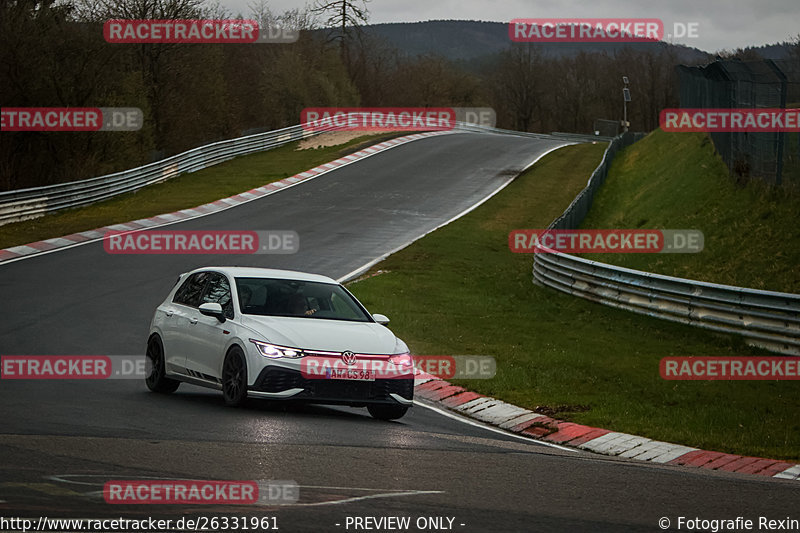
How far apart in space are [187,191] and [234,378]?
29534mm

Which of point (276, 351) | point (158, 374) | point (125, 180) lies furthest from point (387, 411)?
point (125, 180)

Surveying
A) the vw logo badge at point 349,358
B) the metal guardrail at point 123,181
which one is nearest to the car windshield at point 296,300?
the vw logo badge at point 349,358

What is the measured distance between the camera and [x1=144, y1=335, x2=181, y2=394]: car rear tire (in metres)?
13.0

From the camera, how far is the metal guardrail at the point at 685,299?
17.0 m

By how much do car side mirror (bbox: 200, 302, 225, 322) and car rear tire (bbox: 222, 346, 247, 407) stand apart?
496 millimetres

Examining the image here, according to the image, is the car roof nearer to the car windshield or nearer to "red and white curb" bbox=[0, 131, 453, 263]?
the car windshield

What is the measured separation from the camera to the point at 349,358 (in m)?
11.2

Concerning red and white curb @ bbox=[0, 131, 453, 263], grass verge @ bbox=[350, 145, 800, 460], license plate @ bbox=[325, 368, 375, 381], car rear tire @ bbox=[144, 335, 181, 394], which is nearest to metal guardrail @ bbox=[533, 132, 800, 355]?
grass verge @ bbox=[350, 145, 800, 460]

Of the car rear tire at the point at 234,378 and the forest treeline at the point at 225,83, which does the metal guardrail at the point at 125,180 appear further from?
the car rear tire at the point at 234,378

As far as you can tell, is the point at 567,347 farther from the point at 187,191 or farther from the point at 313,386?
the point at 187,191

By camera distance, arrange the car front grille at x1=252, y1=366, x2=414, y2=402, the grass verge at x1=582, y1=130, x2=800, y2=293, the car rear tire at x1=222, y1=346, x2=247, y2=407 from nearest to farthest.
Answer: the car front grille at x1=252, y1=366, x2=414, y2=402
the car rear tire at x1=222, y1=346, x2=247, y2=407
the grass verge at x1=582, y1=130, x2=800, y2=293

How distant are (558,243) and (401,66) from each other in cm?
9912

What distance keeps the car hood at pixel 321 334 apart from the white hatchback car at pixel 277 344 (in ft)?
0.03

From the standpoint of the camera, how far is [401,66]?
123 metres
